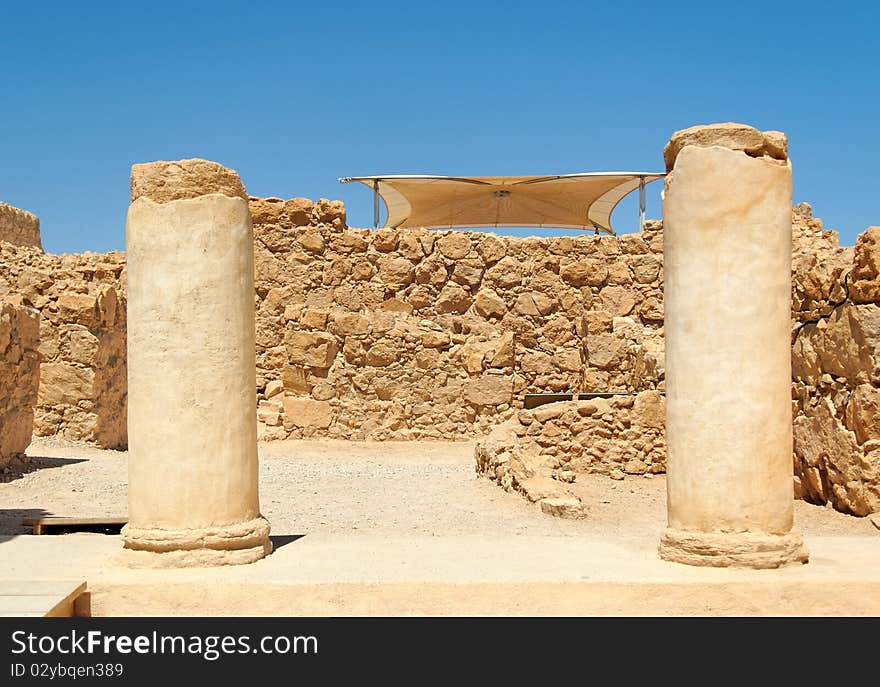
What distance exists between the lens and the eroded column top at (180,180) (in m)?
4.94

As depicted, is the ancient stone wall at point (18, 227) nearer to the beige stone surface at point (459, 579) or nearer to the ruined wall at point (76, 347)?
the ruined wall at point (76, 347)

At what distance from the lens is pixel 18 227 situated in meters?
16.0

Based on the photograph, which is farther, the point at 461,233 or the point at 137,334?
the point at 461,233

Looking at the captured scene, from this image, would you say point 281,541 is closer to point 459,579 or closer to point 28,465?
point 459,579

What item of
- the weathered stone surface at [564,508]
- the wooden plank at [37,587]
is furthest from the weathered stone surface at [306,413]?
the wooden plank at [37,587]

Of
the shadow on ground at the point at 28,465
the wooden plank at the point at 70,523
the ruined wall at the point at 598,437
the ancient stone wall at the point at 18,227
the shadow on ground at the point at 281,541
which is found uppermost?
the ancient stone wall at the point at 18,227

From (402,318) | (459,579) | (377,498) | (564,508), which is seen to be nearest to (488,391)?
(402,318)

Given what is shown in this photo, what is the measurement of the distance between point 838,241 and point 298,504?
8.81m

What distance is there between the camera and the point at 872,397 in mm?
A: 7180

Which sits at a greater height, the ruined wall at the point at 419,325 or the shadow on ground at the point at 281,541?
the ruined wall at the point at 419,325

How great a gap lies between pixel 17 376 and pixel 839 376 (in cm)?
851

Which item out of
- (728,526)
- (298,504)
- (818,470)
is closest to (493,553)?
(728,526)
